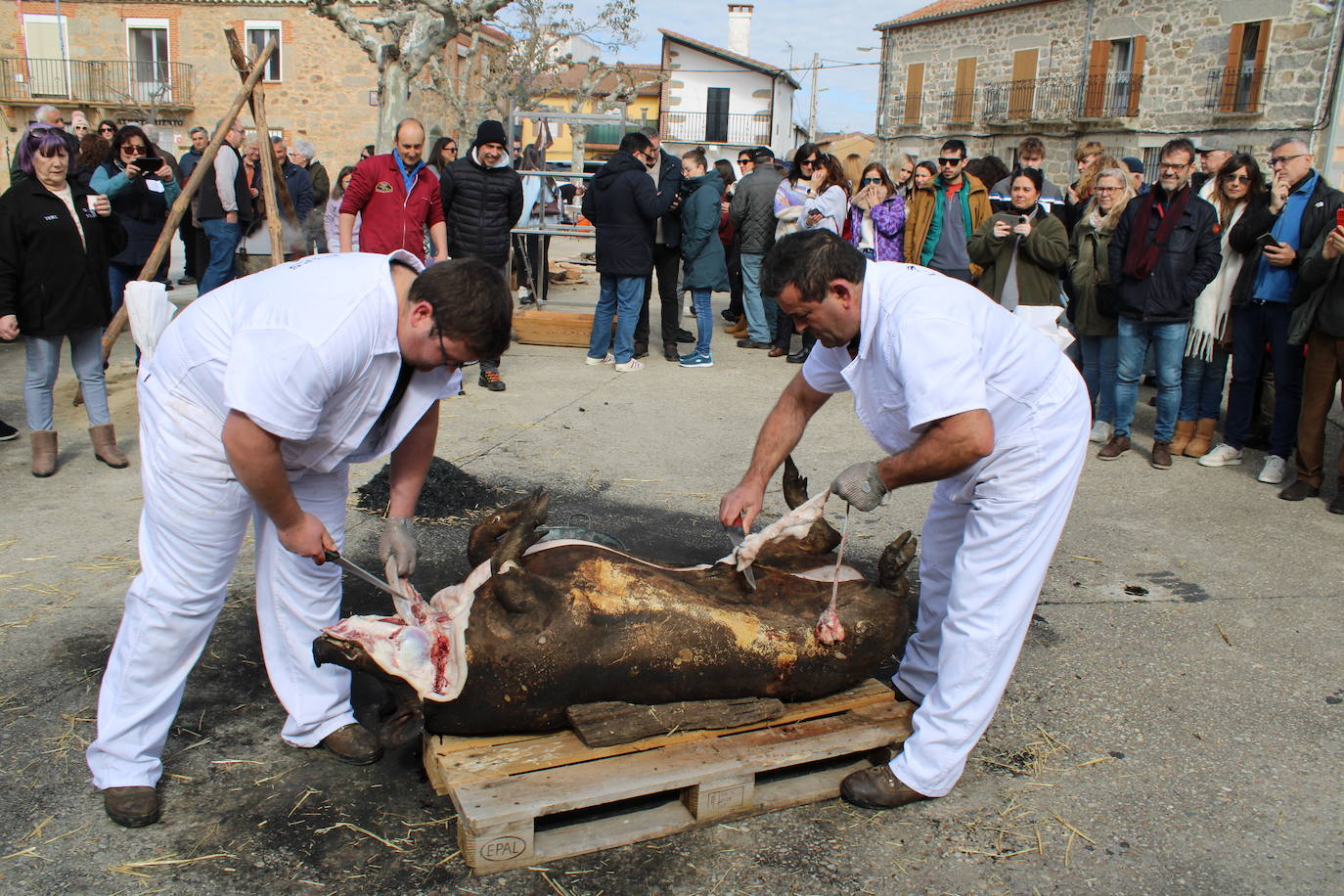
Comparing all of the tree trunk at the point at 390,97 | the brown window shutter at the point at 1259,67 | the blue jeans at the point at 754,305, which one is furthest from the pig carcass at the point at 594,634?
the brown window shutter at the point at 1259,67

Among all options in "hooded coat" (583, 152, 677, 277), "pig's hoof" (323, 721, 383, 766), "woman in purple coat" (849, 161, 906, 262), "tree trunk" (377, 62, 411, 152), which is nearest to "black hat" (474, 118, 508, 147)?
"hooded coat" (583, 152, 677, 277)

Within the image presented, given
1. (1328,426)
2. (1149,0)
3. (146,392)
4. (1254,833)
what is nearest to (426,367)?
(146,392)

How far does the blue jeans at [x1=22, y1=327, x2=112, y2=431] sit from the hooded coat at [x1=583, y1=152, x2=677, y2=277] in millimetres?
4237

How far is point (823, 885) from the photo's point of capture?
2.63 metres

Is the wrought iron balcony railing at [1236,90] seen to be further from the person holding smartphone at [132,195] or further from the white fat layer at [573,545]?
the white fat layer at [573,545]

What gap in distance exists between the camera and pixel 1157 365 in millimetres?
6586

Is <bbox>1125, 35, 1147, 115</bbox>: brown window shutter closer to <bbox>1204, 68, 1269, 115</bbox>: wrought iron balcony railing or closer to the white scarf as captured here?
<bbox>1204, 68, 1269, 115</bbox>: wrought iron balcony railing

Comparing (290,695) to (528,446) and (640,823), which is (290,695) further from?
(528,446)

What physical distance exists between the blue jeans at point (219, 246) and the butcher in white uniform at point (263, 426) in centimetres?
680

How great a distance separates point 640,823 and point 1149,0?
90.9ft

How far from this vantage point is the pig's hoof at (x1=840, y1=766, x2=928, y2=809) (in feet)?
9.64

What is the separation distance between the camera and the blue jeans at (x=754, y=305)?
989cm

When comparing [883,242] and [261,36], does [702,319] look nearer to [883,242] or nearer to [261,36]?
[883,242]

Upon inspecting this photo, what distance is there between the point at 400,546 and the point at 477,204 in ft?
18.2
